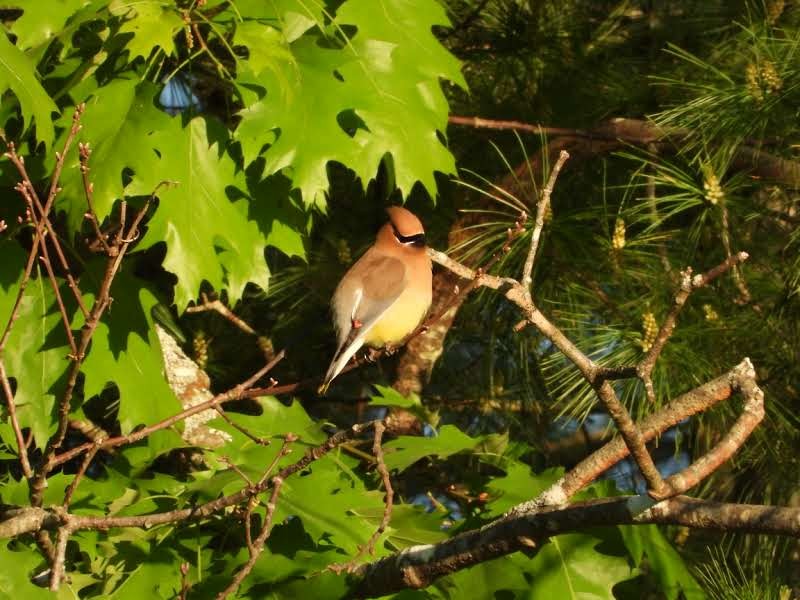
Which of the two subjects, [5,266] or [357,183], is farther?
[357,183]

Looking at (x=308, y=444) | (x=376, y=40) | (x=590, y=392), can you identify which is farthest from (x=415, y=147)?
(x=590, y=392)

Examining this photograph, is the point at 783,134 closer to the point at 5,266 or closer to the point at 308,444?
the point at 308,444

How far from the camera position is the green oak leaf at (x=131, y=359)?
3.47 meters

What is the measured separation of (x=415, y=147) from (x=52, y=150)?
97cm

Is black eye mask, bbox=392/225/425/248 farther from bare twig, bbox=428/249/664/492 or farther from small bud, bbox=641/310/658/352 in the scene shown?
bare twig, bbox=428/249/664/492

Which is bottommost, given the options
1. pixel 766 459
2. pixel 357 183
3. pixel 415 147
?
pixel 766 459

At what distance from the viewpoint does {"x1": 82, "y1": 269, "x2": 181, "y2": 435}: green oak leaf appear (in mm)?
3469

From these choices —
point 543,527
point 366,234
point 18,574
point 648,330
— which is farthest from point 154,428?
point 366,234

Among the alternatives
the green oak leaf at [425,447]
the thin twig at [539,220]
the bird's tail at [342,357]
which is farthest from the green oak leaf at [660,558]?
the bird's tail at [342,357]

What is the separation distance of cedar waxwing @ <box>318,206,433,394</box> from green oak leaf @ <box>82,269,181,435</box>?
2.05 ft

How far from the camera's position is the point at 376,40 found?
11.5ft

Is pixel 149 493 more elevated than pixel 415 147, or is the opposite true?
pixel 415 147

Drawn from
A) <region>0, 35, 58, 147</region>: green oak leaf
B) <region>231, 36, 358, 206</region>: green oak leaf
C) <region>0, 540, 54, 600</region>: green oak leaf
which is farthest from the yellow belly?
<region>0, 540, 54, 600</region>: green oak leaf

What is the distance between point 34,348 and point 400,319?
114 centimetres
